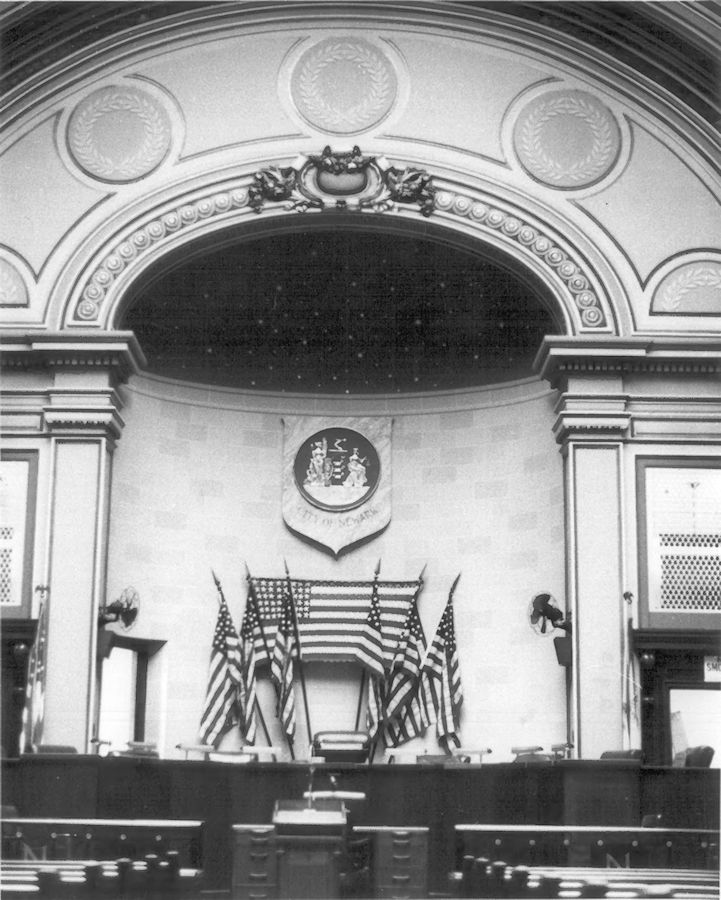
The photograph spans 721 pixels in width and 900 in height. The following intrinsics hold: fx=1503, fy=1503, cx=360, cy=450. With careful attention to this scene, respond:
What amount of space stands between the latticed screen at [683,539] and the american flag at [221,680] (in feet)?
16.6

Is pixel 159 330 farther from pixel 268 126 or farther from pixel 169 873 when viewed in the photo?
pixel 169 873

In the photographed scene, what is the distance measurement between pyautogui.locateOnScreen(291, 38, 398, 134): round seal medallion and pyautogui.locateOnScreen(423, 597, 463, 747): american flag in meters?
6.12

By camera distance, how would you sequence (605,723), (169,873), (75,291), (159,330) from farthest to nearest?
(159,330) < (75,291) < (605,723) < (169,873)

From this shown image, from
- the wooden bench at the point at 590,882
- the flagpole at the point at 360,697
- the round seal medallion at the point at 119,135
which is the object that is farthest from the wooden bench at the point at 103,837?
the round seal medallion at the point at 119,135

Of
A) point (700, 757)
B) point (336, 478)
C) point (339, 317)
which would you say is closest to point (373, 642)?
point (336, 478)

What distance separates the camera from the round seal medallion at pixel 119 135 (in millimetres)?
17844

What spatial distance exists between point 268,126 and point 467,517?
562 cm

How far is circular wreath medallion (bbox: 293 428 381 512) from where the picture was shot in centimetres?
1984

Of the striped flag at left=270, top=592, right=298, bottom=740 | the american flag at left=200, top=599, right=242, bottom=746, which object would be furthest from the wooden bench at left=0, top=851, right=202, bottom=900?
the striped flag at left=270, top=592, right=298, bottom=740

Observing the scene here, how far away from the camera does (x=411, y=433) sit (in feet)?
66.2

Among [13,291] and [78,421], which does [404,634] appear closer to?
[78,421]

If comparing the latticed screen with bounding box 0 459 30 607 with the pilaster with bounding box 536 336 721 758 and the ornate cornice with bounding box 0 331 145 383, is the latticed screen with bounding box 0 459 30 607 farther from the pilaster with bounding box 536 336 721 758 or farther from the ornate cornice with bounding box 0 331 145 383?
the pilaster with bounding box 536 336 721 758

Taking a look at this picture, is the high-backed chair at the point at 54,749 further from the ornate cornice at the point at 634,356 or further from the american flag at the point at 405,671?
the ornate cornice at the point at 634,356

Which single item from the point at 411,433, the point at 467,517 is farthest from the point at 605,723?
the point at 411,433
